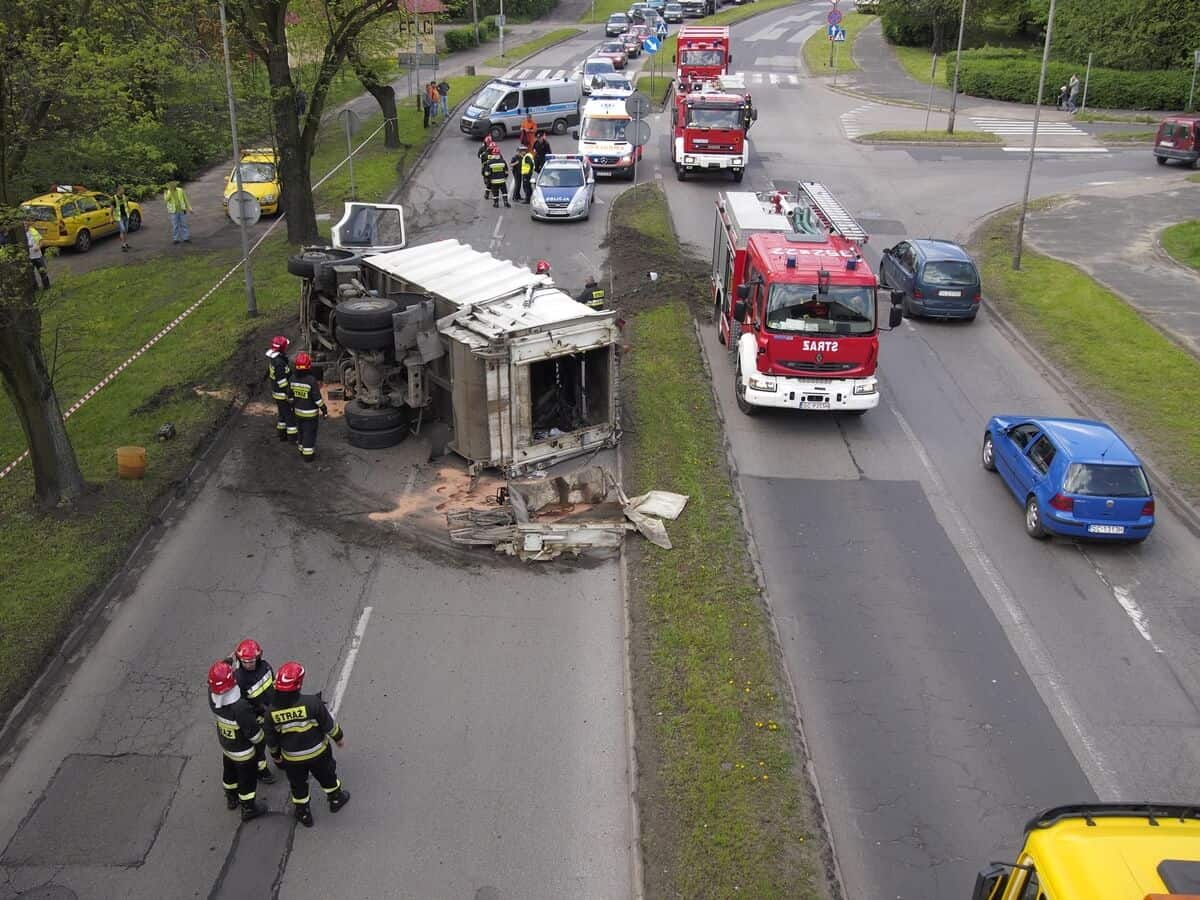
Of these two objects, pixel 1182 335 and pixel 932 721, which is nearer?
pixel 932 721

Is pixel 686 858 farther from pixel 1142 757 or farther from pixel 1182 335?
pixel 1182 335

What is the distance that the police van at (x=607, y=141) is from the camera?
1323 inches

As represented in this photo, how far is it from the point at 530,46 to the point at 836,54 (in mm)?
17884

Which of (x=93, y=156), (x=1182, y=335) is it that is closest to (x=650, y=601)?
(x=93, y=156)

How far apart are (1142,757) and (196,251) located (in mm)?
24024

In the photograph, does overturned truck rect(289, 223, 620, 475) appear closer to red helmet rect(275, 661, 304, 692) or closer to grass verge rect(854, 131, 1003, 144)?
red helmet rect(275, 661, 304, 692)

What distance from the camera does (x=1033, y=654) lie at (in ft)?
38.9

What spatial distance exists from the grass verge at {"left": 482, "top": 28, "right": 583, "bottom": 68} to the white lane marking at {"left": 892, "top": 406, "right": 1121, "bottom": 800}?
47596mm

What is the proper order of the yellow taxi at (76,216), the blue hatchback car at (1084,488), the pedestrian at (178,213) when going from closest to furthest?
the blue hatchback car at (1084,488) → the yellow taxi at (76,216) → the pedestrian at (178,213)

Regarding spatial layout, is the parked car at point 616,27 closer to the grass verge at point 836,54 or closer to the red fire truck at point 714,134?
the grass verge at point 836,54

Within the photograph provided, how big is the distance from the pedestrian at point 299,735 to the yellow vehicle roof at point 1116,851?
5532mm

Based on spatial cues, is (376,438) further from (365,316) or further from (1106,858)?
(1106,858)

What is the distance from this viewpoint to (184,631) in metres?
12.2

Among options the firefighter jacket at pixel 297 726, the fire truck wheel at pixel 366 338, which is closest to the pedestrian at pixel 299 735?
the firefighter jacket at pixel 297 726
